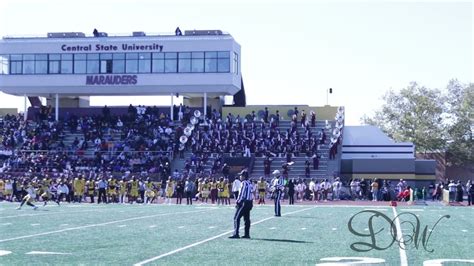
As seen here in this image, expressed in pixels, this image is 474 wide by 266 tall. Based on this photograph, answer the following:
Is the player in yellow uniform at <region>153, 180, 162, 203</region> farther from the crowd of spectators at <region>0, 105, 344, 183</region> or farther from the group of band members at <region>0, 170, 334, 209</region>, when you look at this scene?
the crowd of spectators at <region>0, 105, 344, 183</region>

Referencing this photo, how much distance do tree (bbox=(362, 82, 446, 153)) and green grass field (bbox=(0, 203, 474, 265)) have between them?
51134mm

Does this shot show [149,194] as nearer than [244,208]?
No

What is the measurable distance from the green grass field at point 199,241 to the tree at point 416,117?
51.1 m

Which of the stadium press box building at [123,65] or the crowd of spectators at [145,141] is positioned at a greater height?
the stadium press box building at [123,65]

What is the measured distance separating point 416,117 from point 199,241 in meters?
63.5

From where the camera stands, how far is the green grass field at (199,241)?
15.2m

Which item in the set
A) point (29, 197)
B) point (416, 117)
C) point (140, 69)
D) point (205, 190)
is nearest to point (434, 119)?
point (416, 117)

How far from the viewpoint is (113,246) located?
17.3 m

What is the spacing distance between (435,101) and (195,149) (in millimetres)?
31864

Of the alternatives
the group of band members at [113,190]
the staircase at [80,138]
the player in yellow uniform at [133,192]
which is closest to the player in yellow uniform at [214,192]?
the group of band members at [113,190]

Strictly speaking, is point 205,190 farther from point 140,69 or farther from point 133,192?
point 140,69

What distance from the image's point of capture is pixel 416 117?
262ft

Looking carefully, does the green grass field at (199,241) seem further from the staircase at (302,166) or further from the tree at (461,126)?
the tree at (461,126)

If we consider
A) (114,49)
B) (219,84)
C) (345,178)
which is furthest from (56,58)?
(345,178)
